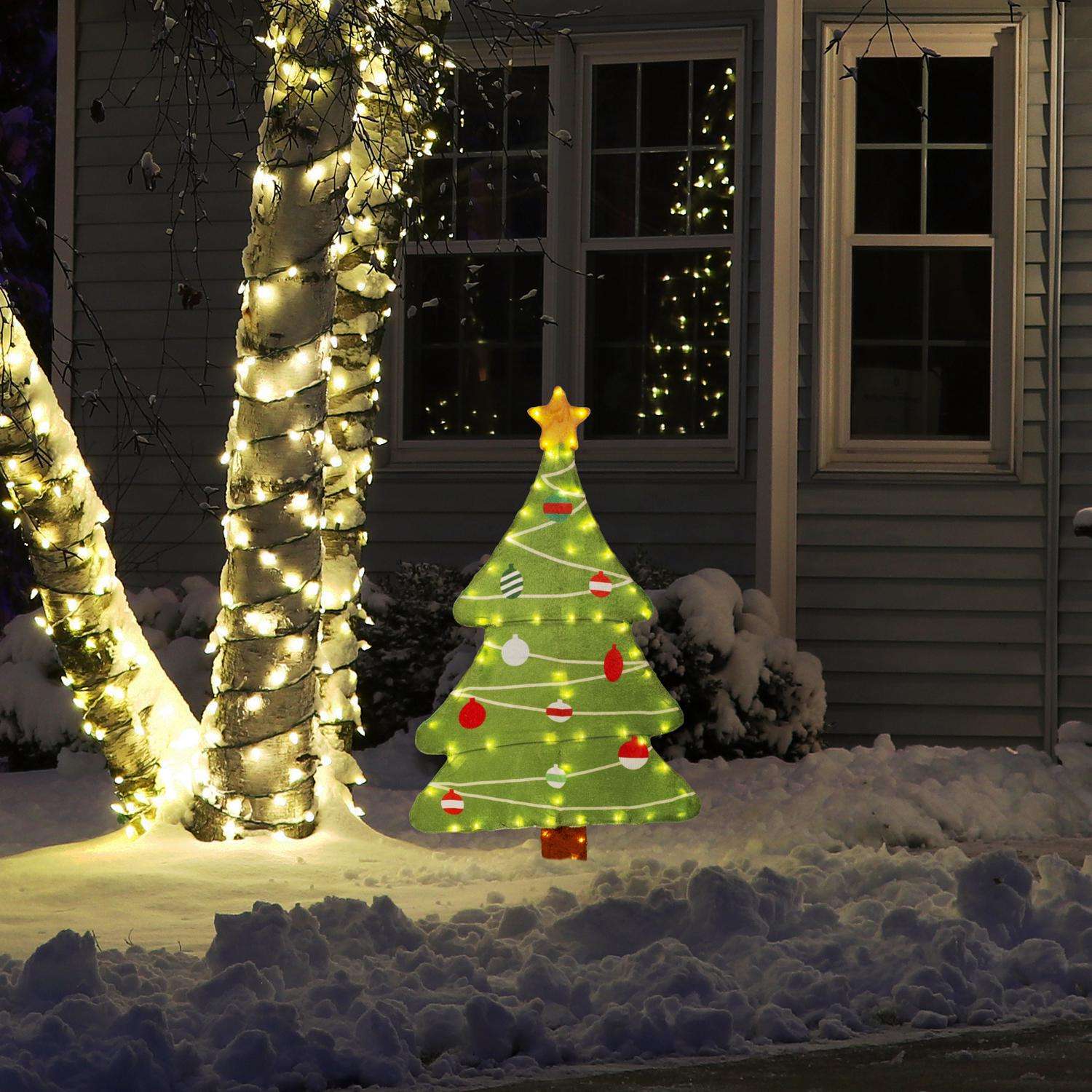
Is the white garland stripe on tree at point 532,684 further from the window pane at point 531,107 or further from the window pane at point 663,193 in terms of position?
the window pane at point 531,107

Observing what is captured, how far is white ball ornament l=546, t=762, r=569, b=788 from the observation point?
261 inches

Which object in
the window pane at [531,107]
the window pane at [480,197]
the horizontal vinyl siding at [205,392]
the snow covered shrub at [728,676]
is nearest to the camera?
the snow covered shrub at [728,676]

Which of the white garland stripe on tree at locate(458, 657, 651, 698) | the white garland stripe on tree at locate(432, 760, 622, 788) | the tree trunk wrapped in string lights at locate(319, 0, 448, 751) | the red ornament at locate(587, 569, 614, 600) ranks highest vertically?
the tree trunk wrapped in string lights at locate(319, 0, 448, 751)

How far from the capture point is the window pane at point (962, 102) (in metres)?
10.1

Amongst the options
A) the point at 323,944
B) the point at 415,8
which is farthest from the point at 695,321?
the point at 323,944

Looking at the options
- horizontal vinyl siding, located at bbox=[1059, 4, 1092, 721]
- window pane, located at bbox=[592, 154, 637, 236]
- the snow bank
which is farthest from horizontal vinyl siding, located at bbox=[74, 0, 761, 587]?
the snow bank

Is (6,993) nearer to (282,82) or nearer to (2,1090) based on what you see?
(2,1090)

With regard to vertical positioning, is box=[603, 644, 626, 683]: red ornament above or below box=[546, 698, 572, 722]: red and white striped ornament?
above

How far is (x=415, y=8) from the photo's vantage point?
7594 mm

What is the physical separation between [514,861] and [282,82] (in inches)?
126

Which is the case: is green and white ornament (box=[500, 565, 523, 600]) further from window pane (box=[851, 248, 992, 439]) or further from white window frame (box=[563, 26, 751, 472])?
window pane (box=[851, 248, 992, 439])

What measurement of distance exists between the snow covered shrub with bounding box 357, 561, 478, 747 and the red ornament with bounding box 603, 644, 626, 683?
3005 millimetres

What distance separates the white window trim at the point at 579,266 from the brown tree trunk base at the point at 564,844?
3.95 meters

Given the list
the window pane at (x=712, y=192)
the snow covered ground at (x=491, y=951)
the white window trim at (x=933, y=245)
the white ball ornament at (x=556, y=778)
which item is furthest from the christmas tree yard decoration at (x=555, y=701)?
the window pane at (x=712, y=192)
